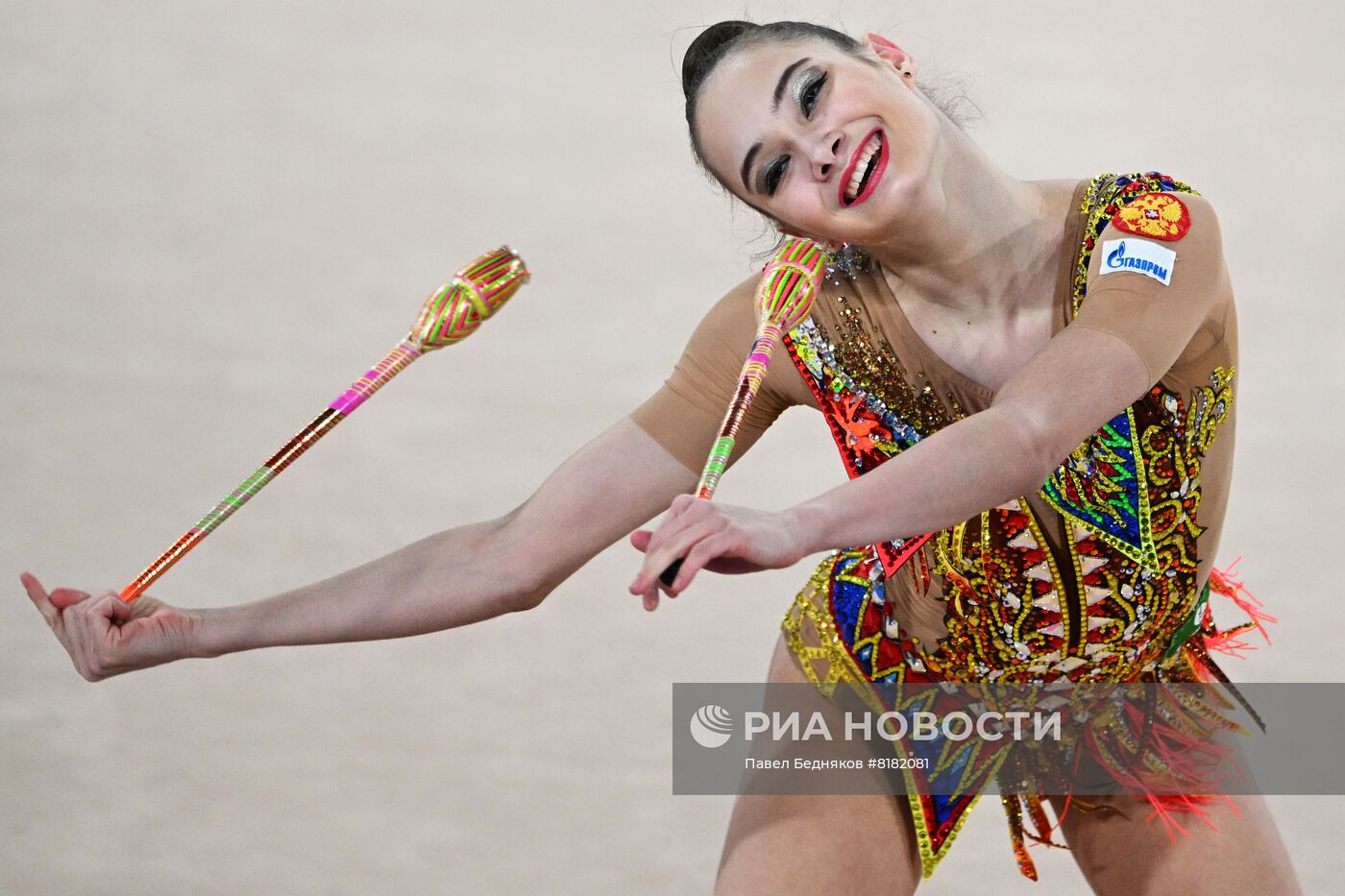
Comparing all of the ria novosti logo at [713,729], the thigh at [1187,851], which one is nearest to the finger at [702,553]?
the thigh at [1187,851]

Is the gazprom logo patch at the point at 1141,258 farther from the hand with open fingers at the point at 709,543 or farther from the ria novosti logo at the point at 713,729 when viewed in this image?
the ria novosti logo at the point at 713,729

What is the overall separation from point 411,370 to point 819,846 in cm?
258

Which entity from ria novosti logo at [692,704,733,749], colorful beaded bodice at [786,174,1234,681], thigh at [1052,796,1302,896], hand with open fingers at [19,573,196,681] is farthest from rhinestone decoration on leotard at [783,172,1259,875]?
hand with open fingers at [19,573,196,681]

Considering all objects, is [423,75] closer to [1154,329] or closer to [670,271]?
[670,271]

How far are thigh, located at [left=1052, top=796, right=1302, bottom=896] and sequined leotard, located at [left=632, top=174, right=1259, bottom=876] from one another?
0.10m

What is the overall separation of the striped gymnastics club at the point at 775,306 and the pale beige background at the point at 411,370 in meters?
1.13

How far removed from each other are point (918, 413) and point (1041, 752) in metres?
0.43

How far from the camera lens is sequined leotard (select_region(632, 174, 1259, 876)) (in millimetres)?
1667

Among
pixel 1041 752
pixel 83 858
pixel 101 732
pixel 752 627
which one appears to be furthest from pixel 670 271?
pixel 1041 752

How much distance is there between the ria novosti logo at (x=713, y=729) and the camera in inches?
87.1

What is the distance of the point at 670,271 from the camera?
14.1 feet

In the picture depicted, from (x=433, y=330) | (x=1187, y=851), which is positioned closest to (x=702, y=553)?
(x=433, y=330)

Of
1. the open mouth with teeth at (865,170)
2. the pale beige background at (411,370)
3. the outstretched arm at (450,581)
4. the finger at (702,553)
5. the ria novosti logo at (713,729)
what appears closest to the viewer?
the finger at (702,553)

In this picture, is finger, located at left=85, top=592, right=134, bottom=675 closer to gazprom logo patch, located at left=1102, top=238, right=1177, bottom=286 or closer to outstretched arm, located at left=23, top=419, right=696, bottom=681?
outstretched arm, located at left=23, top=419, right=696, bottom=681
